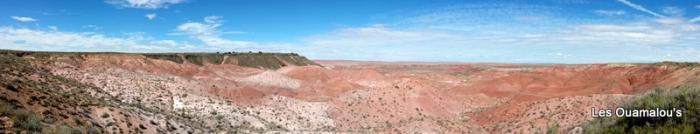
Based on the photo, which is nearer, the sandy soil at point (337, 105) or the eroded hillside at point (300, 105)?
the eroded hillside at point (300, 105)

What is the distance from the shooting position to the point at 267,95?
3894 cm

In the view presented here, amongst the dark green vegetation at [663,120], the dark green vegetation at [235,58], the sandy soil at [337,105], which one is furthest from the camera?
the dark green vegetation at [235,58]

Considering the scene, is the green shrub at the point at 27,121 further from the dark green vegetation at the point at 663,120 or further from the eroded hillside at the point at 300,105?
the dark green vegetation at the point at 663,120

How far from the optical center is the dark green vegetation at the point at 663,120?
9414 millimetres

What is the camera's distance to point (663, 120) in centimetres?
1016

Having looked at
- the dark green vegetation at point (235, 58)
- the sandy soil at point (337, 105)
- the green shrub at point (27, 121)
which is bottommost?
the sandy soil at point (337, 105)

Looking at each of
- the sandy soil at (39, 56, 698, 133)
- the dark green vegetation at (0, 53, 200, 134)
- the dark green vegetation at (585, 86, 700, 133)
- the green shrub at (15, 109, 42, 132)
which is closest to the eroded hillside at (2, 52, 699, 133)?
the sandy soil at (39, 56, 698, 133)

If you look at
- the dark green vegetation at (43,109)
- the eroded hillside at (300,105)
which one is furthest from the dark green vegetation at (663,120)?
the dark green vegetation at (43,109)

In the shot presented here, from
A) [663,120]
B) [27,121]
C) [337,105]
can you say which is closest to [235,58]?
[337,105]

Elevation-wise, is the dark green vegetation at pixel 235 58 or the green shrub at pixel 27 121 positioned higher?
the dark green vegetation at pixel 235 58

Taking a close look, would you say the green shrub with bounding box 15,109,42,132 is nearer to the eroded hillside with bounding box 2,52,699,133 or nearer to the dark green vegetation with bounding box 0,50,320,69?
the eroded hillside with bounding box 2,52,699,133

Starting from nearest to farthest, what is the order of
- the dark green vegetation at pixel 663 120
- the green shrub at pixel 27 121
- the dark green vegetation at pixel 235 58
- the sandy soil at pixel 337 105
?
the dark green vegetation at pixel 663 120, the green shrub at pixel 27 121, the sandy soil at pixel 337 105, the dark green vegetation at pixel 235 58

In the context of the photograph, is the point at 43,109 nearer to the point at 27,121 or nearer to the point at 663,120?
the point at 27,121

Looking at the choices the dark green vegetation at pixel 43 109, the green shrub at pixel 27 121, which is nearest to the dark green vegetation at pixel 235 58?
the dark green vegetation at pixel 43 109
